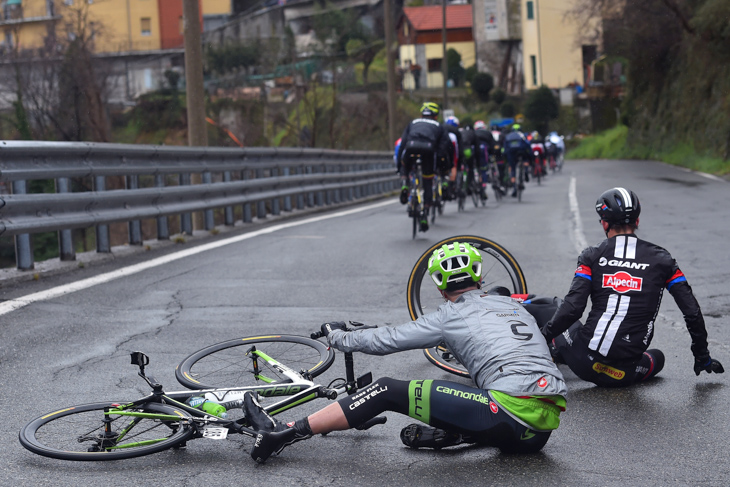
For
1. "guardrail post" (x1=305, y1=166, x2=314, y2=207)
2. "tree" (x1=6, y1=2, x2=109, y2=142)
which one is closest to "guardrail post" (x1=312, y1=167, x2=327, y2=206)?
"guardrail post" (x1=305, y1=166, x2=314, y2=207)

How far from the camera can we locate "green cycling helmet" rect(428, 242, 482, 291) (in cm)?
464

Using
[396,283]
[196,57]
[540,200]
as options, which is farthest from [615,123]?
[396,283]

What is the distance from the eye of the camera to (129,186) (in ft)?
35.8

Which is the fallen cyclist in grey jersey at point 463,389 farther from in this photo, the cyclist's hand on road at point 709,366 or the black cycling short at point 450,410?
the cyclist's hand on road at point 709,366

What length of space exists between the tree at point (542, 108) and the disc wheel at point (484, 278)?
7357cm

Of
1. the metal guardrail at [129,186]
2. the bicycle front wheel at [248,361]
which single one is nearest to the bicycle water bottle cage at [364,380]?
the bicycle front wheel at [248,361]

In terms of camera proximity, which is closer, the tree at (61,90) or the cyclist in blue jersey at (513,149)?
the cyclist in blue jersey at (513,149)

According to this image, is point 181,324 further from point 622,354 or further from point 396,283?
point 622,354

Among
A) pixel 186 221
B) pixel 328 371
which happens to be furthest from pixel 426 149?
pixel 328 371

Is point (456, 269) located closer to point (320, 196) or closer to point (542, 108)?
point (320, 196)

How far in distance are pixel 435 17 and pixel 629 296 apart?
321ft

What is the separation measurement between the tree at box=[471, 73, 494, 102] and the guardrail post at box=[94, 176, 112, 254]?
77210 millimetres

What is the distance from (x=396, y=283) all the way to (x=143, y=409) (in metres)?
4.85

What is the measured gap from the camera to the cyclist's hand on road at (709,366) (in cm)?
531
